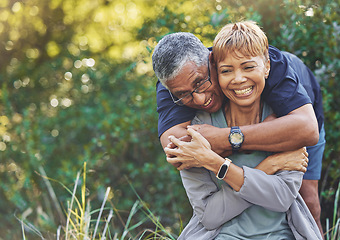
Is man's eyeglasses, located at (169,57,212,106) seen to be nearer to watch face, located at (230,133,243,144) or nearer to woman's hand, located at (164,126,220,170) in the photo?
woman's hand, located at (164,126,220,170)

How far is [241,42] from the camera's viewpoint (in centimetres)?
227

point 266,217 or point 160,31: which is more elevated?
point 160,31

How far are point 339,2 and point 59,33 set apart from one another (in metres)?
4.44

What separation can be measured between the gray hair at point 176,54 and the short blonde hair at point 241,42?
154mm

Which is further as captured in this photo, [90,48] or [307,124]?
[90,48]

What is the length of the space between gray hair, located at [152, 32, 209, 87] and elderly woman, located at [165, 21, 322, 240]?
147 mm

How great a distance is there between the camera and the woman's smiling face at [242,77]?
2305 mm

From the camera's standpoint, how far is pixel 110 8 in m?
6.78

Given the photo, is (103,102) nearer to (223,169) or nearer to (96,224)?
(96,224)

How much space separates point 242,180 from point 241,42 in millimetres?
737

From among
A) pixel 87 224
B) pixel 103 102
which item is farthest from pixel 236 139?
pixel 103 102

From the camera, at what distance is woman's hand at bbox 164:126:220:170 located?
90.5 inches

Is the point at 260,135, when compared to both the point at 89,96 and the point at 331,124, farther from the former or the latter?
the point at 89,96

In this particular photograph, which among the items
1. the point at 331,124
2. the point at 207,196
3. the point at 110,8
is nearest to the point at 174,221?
the point at 331,124
